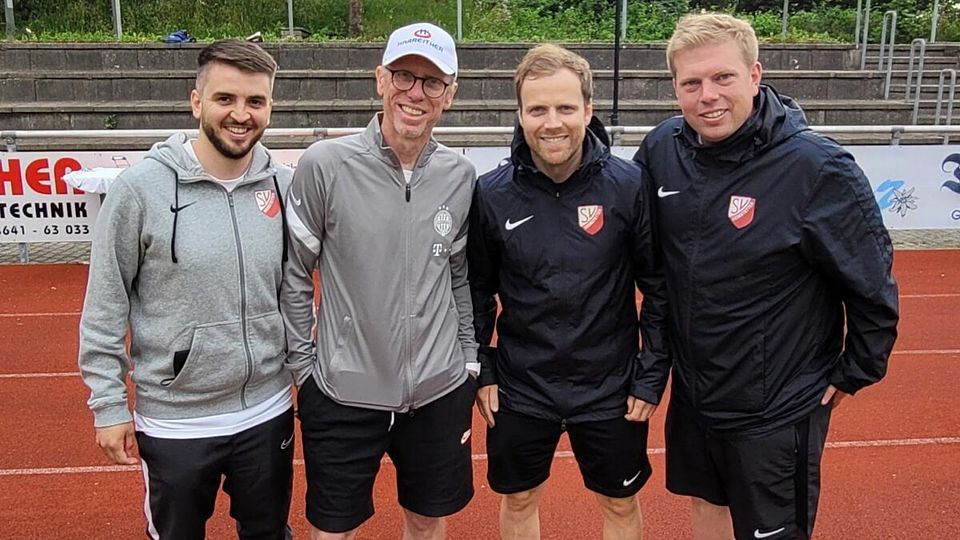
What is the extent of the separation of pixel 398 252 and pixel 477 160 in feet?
20.2

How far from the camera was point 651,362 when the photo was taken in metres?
2.70

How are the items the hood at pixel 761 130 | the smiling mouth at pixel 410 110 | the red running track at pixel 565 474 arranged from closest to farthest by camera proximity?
the hood at pixel 761 130 → the smiling mouth at pixel 410 110 → the red running track at pixel 565 474

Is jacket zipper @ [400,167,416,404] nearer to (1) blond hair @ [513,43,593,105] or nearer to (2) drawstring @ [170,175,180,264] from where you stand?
(1) blond hair @ [513,43,593,105]

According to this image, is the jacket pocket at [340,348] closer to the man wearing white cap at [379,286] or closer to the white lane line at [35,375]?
the man wearing white cap at [379,286]

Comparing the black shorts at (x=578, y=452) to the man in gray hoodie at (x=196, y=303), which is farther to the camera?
the black shorts at (x=578, y=452)

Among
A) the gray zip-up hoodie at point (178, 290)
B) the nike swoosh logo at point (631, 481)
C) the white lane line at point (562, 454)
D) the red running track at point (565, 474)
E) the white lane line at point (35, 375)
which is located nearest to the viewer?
the gray zip-up hoodie at point (178, 290)

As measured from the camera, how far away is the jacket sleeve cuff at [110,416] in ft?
7.70

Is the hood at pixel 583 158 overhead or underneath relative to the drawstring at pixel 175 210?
overhead

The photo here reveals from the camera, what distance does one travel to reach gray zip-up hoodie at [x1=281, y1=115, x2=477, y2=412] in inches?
98.7

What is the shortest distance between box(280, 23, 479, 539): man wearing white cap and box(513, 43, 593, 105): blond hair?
239mm

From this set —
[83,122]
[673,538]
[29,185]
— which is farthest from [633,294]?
[83,122]

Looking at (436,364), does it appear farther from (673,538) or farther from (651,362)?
(673,538)

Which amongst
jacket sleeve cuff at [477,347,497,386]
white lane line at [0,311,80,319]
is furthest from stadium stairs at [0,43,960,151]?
jacket sleeve cuff at [477,347,497,386]

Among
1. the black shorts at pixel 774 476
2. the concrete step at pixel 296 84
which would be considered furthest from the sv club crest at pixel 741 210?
the concrete step at pixel 296 84
